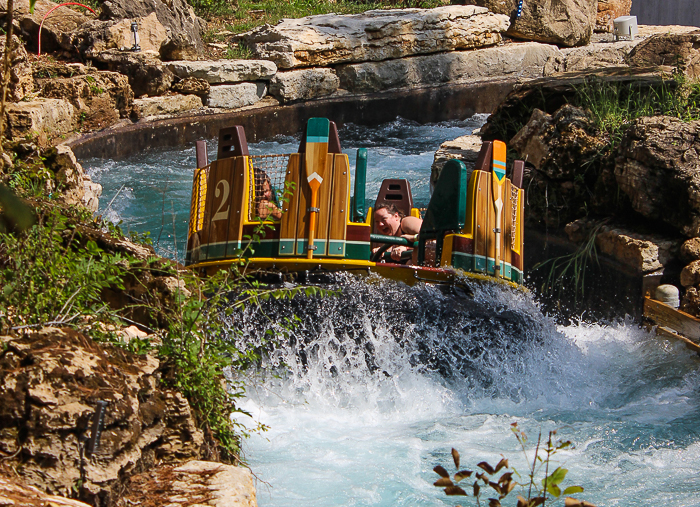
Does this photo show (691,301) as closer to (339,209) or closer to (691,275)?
(691,275)

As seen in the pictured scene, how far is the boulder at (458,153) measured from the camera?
7586 mm

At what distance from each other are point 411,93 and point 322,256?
8.32m

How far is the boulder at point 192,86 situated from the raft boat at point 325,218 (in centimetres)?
565

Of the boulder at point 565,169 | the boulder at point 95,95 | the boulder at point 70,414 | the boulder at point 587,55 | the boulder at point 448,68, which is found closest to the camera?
the boulder at point 70,414

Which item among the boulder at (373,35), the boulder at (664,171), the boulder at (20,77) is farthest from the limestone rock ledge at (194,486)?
the boulder at (373,35)

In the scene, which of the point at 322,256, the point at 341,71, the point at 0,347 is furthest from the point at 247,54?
the point at 0,347

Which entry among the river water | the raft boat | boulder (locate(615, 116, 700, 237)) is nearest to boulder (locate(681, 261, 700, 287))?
boulder (locate(615, 116, 700, 237))

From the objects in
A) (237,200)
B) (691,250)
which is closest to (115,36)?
(237,200)

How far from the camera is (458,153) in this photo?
25.6 feet

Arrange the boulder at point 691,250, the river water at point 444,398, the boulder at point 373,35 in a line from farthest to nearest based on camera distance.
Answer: the boulder at point 373,35
the boulder at point 691,250
the river water at point 444,398

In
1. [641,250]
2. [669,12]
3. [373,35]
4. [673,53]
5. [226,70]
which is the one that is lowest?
[641,250]

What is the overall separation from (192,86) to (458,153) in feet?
15.0

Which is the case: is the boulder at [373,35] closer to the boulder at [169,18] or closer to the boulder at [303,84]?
the boulder at [303,84]

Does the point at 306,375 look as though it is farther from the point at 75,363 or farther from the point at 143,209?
the point at 143,209
